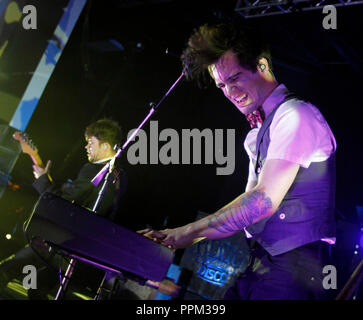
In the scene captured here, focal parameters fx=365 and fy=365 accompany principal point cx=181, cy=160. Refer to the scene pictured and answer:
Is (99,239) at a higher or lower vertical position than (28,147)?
lower

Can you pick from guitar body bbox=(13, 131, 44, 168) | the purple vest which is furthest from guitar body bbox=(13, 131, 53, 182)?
the purple vest

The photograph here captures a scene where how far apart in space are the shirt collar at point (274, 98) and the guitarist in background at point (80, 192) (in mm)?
1851

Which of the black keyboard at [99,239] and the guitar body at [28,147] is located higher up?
the guitar body at [28,147]

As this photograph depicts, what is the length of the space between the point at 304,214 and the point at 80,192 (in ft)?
8.98

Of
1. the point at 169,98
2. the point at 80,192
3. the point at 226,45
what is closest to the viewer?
the point at 226,45

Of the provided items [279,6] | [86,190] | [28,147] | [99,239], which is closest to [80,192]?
[86,190]

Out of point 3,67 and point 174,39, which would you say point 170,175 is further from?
point 3,67

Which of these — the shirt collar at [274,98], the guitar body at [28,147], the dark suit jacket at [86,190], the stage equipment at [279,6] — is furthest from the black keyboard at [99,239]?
the stage equipment at [279,6]

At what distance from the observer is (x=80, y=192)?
3.63 metres

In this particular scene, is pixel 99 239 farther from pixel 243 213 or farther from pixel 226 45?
pixel 226 45

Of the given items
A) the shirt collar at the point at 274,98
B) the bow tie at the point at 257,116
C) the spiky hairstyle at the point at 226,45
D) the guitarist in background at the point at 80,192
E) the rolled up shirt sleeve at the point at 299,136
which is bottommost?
the guitarist in background at the point at 80,192

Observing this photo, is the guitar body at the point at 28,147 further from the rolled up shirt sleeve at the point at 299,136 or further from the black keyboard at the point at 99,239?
the rolled up shirt sleeve at the point at 299,136

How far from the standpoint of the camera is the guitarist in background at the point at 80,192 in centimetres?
347
